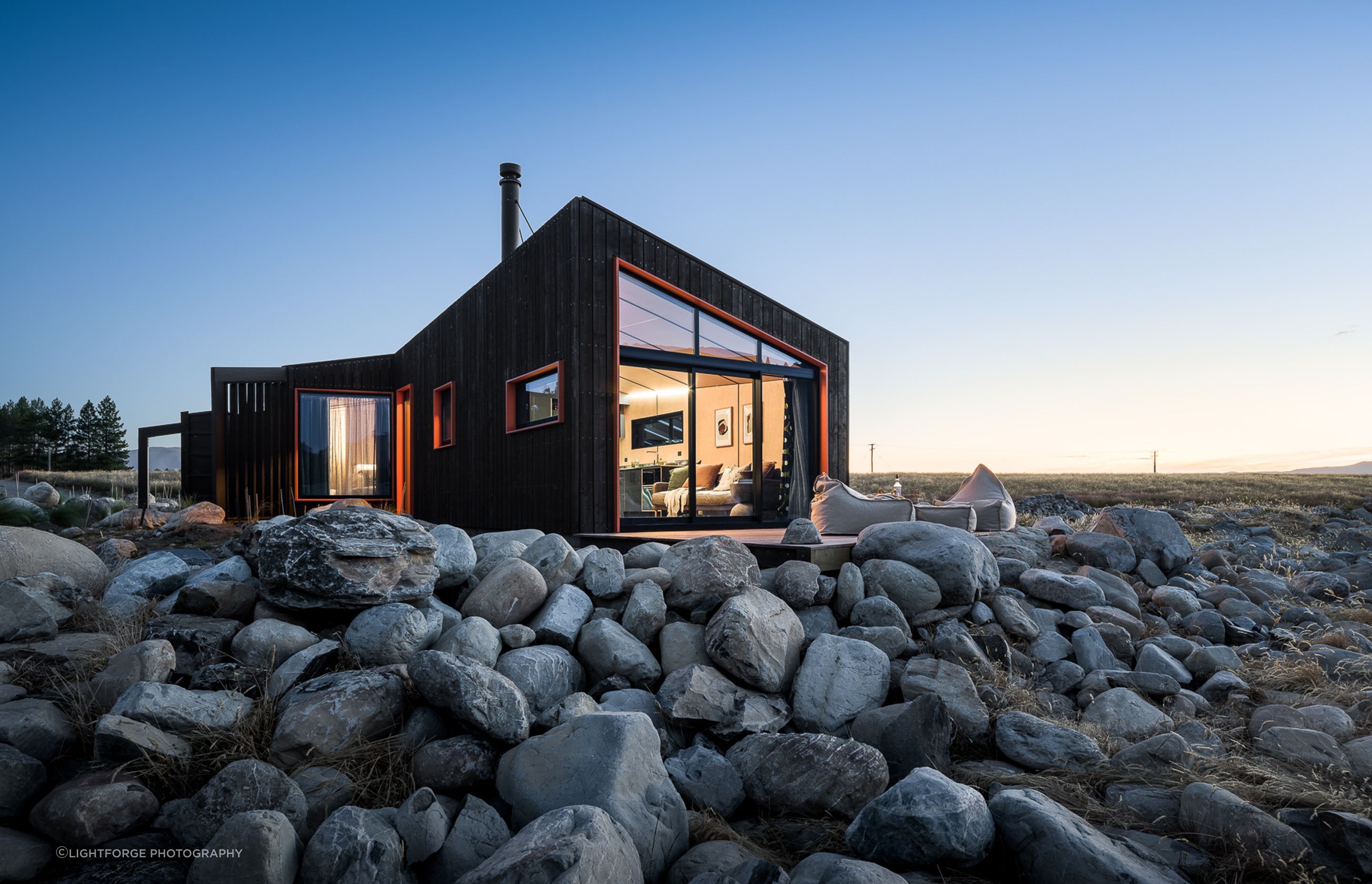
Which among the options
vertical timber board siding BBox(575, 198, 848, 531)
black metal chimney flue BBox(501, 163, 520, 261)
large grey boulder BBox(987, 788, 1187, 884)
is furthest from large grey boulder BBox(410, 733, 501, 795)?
black metal chimney flue BBox(501, 163, 520, 261)

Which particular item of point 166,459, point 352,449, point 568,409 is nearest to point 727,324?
point 568,409

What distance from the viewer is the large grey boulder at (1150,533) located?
6.89 metres

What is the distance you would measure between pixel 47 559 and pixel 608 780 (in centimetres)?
436

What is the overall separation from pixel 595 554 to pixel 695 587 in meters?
0.76

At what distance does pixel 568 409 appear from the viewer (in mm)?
7723

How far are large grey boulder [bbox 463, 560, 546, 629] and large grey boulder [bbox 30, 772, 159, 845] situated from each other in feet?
5.72

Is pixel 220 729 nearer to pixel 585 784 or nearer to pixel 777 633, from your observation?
pixel 585 784

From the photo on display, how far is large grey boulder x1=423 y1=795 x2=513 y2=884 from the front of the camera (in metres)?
2.37

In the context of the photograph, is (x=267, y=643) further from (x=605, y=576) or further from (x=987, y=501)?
(x=987, y=501)

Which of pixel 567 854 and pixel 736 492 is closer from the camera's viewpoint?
pixel 567 854

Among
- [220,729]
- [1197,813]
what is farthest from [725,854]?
[220,729]

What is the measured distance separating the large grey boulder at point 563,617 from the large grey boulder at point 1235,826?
2.95m

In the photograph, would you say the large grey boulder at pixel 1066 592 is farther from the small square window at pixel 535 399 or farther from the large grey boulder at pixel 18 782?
the large grey boulder at pixel 18 782

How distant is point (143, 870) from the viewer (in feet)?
7.52
